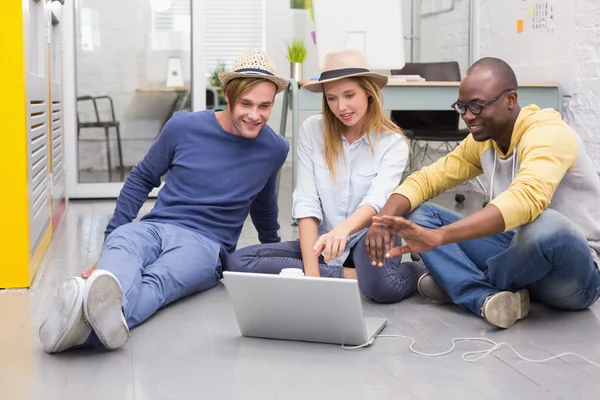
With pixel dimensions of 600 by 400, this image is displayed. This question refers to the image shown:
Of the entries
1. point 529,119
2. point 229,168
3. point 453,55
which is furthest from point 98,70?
point 529,119

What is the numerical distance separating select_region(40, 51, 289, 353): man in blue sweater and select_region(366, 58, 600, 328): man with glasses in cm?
48

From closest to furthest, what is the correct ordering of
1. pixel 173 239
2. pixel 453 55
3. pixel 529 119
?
pixel 529 119, pixel 173 239, pixel 453 55

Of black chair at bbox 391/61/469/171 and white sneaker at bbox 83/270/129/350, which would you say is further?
black chair at bbox 391/61/469/171

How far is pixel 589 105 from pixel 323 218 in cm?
200

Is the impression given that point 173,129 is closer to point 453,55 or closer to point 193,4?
point 193,4

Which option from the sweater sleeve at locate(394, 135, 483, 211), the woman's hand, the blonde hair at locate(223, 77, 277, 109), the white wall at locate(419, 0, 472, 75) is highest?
the white wall at locate(419, 0, 472, 75)

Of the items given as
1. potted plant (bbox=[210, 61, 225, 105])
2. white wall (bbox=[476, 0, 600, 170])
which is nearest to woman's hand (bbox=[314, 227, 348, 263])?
white wall (bbox=[476, 0, 600, 170])

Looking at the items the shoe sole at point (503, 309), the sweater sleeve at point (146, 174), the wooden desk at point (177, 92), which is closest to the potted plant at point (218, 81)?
the wooden desk at point (177, 92)

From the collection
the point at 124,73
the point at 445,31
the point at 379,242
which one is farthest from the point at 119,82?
the point at 379,242

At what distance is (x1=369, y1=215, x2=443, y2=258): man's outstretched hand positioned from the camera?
168 cm

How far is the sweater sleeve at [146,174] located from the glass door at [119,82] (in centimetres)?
256

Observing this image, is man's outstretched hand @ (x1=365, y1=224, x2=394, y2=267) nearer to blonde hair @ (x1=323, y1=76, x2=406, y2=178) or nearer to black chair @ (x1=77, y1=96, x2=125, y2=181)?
blonde hair @ (x1=323, y1=76, x2=406, y2=178)

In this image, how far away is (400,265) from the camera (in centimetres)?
233

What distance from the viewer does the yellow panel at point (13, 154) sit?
240cm
